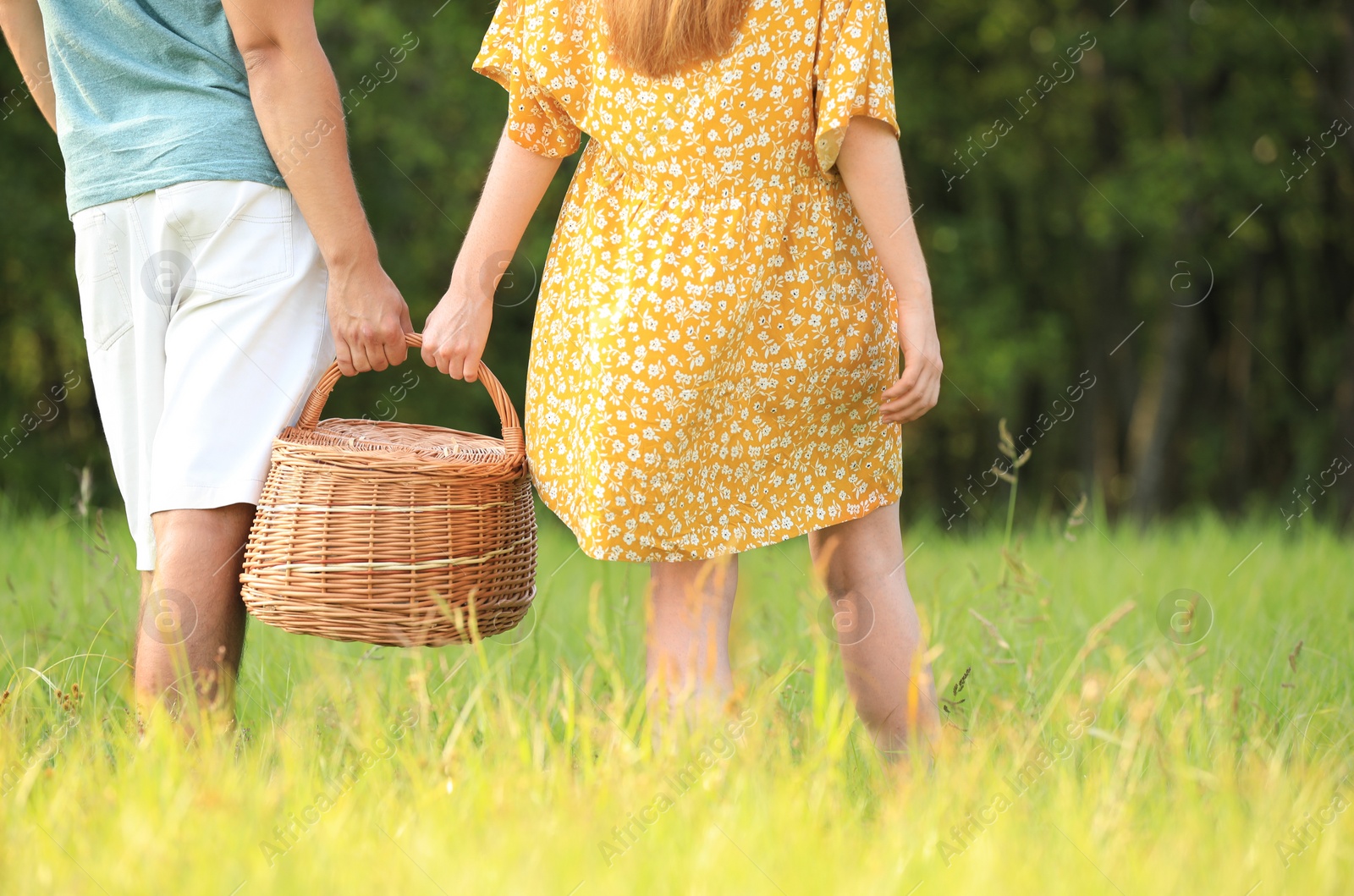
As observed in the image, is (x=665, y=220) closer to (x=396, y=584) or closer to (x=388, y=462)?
(x=388, y=462)

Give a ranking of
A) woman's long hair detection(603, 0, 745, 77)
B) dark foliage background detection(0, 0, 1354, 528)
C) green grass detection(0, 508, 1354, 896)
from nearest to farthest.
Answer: green grass detection(0, 508, 1354, 896) < woman's long hair detection(603, 0, 745, 77) < dark foliage background detection(0, 0, 1354, 528)

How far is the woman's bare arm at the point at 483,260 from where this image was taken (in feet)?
6.75

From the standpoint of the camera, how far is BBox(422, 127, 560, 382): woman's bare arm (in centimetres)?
206

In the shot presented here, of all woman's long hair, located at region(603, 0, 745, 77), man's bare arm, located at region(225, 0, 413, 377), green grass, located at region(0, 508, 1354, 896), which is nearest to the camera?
green grass, located at region(0, 508, 1354, 896)

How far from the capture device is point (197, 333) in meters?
2.02

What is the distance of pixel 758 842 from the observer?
5.02 feet

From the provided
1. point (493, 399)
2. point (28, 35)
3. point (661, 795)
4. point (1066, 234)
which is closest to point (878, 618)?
point (661, 795)

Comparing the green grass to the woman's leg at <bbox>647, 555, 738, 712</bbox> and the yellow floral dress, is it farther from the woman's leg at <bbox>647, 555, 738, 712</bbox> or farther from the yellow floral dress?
the yellow floral dress

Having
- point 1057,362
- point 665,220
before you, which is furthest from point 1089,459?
point 665,220

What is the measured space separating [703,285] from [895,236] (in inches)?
12.6

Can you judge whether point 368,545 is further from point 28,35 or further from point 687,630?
point 28,35

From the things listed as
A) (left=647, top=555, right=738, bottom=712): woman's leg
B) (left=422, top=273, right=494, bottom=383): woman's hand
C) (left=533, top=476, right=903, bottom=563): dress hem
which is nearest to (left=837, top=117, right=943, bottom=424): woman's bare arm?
(left=533, top=476, right=903, bottom=563): dress hem

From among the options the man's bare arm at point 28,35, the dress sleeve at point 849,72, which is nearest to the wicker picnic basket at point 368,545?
the dress sleeve at point 849,72

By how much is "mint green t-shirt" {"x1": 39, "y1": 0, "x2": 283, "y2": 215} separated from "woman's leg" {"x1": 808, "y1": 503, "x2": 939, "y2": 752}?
1173mm
